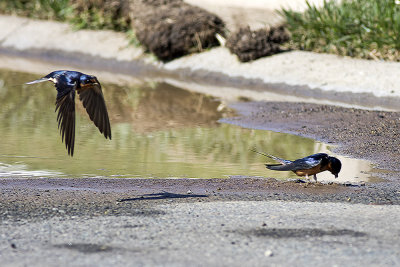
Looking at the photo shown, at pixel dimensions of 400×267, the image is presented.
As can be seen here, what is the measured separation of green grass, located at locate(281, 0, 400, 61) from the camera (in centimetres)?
1669

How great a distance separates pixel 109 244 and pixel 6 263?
77cm

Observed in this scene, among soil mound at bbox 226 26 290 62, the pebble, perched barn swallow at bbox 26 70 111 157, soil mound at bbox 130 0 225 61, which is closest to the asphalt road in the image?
the pebble

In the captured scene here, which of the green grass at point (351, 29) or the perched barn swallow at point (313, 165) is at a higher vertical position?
the green grass at point (351, 29)

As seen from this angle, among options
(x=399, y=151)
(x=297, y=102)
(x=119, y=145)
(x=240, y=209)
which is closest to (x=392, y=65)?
(x=297, y=102)

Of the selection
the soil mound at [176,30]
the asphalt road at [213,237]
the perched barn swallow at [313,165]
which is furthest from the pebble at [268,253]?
the soil mound at [176,30]

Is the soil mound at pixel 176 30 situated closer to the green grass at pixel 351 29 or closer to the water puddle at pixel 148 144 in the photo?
the green grass at pixel 351 29

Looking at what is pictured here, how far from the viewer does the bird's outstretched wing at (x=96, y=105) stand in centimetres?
779

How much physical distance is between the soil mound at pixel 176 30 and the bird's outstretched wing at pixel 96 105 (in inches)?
494

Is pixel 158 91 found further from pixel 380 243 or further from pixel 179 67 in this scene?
pixel 380 243

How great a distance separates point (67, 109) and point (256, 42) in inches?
455

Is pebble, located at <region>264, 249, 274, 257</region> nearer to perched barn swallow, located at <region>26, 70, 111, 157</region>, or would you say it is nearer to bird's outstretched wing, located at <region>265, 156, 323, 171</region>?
perched barn swallow, located at <region>26, 70, 111, 157</region>

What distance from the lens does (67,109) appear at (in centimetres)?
724

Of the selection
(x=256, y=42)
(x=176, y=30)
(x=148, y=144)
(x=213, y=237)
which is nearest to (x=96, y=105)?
(x=213, y=237)

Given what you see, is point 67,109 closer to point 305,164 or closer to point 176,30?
point 305,164
